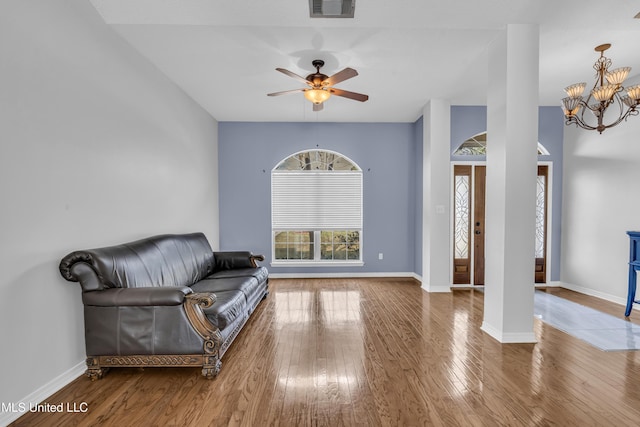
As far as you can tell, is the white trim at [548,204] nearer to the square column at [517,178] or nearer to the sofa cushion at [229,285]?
the square column at [517,178]

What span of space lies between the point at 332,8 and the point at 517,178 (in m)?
2.33

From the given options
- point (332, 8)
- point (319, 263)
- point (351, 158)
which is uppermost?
point (332, 8)

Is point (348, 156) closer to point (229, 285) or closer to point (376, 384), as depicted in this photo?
point (229, 285)

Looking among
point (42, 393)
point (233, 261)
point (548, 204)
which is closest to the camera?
point (42, 393)

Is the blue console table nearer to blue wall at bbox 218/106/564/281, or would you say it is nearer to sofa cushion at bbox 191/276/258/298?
blue wall at bbox 218/106/564/281

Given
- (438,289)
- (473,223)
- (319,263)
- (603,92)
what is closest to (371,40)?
(603,92)

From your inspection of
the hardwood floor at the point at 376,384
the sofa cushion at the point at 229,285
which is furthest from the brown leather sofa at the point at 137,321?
the sofa cushion at the point at 229,285

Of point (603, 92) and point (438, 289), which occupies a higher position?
point (603, 92)

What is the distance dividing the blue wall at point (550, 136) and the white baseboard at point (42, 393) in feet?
18.4

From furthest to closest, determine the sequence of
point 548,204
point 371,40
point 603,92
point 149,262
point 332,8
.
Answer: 1. point 548,204
2. point 603,92
3. point 371,40
4. point 149,262
5. point 332,8

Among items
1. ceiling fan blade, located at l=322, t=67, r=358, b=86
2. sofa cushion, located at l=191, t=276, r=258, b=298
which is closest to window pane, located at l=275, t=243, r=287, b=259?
sofa cushion, located at l=191, t=276, r=258, b=298

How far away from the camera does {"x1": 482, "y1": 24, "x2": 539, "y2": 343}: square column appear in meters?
2.88

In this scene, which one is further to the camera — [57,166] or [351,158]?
[351,158]

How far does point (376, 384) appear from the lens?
221cm
